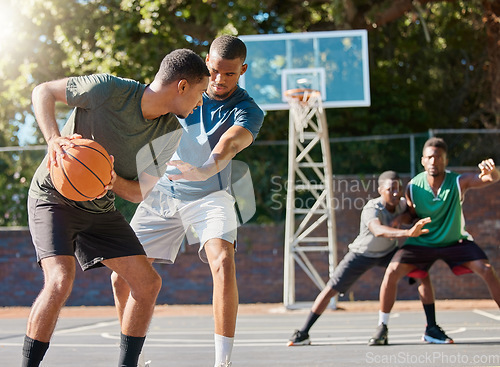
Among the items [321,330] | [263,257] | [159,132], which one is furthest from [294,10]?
[159,132]

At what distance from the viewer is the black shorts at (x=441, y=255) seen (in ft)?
20.9

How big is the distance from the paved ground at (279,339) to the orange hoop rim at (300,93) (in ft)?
12.7

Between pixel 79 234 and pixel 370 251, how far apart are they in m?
3.70

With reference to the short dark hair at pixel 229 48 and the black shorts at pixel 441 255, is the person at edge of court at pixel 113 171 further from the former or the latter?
the black shorts at pixel 441 255

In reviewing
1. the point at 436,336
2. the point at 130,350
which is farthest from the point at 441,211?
the point at 130,350

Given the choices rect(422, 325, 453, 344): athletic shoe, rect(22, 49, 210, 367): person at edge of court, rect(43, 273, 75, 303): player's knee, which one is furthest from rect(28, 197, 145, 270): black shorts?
rect(422, 325, 453, 344): athletic shoe

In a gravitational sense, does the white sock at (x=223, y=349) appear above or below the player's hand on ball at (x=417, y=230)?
below

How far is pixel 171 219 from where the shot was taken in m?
4.66

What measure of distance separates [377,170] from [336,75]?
7.66 feet

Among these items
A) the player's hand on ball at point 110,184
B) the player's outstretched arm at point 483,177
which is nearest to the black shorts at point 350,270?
the player's outstretched arm at point 483,177

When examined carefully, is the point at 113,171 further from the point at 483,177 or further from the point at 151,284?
the point at 483,177

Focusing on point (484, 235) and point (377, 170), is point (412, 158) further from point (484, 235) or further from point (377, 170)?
point (484, 235)

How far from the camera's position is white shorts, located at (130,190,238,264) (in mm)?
4508

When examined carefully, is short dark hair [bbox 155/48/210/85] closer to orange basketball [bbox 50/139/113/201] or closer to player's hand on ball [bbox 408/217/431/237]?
orange basketball [bbox 50/139/113/201]
